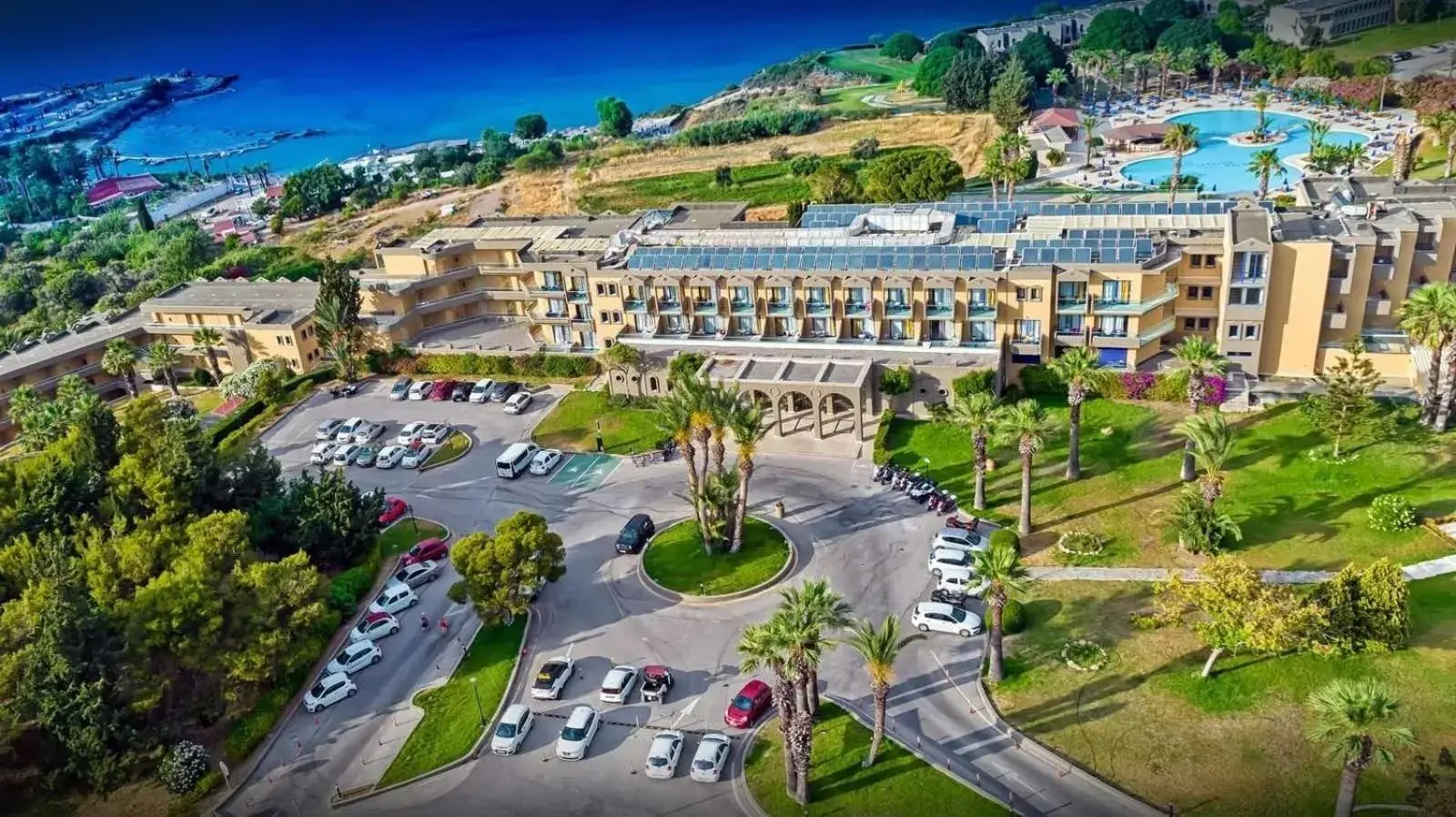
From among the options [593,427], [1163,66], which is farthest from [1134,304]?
[1163,66]

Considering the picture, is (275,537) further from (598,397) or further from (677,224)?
(677,224)

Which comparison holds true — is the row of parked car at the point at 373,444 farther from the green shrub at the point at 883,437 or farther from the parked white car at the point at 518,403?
the green shrub at the point at 883,437

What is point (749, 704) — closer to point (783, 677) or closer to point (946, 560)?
point (783, 677)

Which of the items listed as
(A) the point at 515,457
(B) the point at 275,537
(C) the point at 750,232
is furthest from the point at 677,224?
(B) the point at 275,537

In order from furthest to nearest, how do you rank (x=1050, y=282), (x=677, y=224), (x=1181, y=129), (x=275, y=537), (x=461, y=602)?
1. (x=1181, y=129)
2. (x=677, y=224)
3. (x=1050, y=282)
4. (x=275, y=537)
5. (x=461, y=602)

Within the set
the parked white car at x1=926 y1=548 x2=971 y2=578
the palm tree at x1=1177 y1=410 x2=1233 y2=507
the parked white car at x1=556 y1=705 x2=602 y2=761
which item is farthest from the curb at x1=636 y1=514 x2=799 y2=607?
the palm tree at x1=1177 y1=410 x2=1233 y2=507
